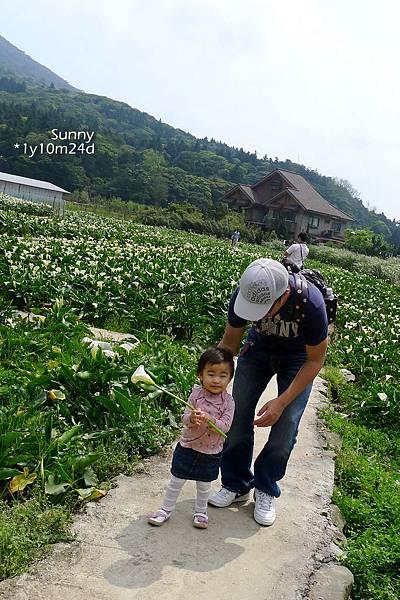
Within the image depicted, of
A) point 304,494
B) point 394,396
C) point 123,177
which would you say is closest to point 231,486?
point 304,494

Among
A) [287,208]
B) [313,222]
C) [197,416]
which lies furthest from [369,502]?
[287,208]

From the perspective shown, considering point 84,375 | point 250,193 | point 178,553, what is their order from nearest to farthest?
point 178,553, point 84,375, point 250,193

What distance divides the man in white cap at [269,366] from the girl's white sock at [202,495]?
1.05 ft

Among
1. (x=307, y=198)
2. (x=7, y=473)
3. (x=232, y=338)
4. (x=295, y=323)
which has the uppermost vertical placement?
(x=307, y=198)

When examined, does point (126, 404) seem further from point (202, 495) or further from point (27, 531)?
point (27, 531)

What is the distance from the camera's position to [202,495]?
3.58m

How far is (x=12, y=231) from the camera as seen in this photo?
20.6m

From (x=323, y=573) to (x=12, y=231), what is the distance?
62.9 ft

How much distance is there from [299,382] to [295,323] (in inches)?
14.1

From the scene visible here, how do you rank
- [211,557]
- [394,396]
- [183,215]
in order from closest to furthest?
[211,557] < [394,396] < [183,215]

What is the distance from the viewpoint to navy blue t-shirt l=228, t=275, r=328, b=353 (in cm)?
339

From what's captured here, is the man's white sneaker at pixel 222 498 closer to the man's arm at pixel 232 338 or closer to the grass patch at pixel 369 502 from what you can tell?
the grass patch at pixel 369 502

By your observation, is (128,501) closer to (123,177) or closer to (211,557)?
(211,557)

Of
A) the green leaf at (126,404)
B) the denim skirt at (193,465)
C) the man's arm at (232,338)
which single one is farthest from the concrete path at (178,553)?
the man's arm at (232,338)
